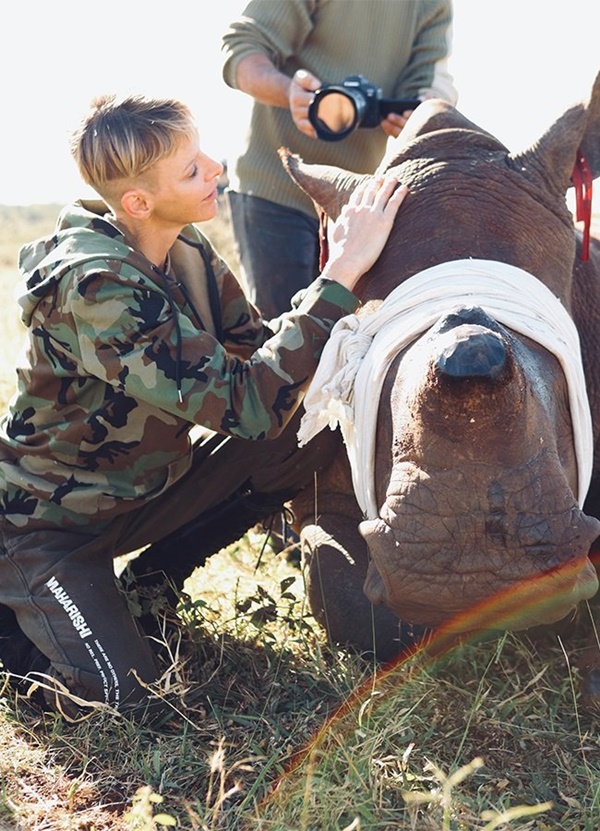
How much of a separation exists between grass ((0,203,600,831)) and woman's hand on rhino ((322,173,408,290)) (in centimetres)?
127

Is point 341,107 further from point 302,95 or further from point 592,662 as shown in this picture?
point 592,662

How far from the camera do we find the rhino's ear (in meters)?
3.68

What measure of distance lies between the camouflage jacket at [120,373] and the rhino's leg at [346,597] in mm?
608

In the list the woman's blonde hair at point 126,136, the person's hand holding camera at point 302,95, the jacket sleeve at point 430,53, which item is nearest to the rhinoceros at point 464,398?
the woman's blonde hair at point 126,136

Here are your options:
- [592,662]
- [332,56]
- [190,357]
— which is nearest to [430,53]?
[332,56]

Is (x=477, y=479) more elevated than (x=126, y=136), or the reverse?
(x=126, y=136)

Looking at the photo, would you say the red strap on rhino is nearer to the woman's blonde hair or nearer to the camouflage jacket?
the camouflage jacket

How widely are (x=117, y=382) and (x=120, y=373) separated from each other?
0.11 feet

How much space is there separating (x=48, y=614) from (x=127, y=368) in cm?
95

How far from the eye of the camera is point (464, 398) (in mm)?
2635

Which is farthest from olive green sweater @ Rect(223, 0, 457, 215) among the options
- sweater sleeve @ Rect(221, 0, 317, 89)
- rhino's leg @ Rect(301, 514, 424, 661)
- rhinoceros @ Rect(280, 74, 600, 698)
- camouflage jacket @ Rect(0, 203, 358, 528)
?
rhino's leg @ Rect(301, 514, 424, 661)

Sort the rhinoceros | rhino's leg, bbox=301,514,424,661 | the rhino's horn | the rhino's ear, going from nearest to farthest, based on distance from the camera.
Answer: the rhinoceros → the rhino's ear → rhino's leg, bbox=301,514,424,661 → the rhino's horn

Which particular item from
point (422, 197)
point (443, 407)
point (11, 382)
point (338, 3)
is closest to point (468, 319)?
point (443, 407)

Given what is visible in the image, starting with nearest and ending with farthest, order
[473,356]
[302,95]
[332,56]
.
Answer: [473,356] < [302,95] < [332,56]
